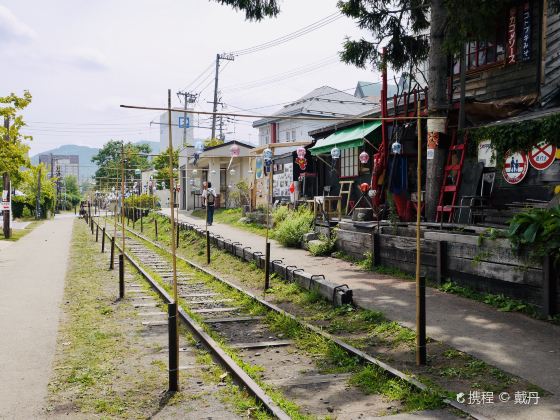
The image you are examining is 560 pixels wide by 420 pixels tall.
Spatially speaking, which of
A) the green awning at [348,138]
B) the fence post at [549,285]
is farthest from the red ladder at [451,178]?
the fence post at [549,285]

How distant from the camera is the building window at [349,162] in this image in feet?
60.2

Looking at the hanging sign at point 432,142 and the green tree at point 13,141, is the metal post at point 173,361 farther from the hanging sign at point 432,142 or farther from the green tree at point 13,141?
the green tree at point 13,141

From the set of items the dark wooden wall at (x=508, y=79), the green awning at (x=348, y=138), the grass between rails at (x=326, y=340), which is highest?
the dark wooden wall at (x=508, y=79)

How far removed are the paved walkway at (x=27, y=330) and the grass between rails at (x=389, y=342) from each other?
12.3 ft

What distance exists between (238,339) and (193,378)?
171cm

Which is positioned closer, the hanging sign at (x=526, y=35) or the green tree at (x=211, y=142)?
the hanging sign at (x=526, y=35)

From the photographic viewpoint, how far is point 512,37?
13.2m

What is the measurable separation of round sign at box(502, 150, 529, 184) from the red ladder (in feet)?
3.21

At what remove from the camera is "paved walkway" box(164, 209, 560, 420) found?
5.26 metres

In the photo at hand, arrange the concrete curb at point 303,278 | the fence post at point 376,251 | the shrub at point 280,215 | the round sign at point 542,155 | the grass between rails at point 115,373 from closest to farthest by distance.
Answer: the grass between rails at point 115,373, the concrete curb at point 303,278, the round sign at point 542,155, the fence post at point 376,251, the shrub at point 280,215

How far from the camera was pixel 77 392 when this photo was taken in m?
5.38

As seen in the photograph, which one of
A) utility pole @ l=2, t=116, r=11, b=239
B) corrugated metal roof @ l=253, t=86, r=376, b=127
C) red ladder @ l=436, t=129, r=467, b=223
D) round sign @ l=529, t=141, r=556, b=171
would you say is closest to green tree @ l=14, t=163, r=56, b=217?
utility pole @ l=2, t=116, r=11, b=239

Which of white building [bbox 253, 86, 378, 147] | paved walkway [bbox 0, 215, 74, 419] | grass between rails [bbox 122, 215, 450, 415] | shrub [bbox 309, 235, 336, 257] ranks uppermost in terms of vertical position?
white building [bbox 253, 86, 378, 147]

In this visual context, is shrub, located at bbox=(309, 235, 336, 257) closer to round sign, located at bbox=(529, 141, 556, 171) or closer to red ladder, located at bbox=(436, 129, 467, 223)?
red ladder, located at bbox=(436, 129, 467, 223)
